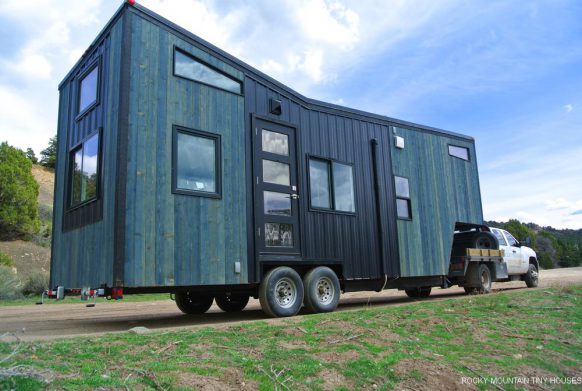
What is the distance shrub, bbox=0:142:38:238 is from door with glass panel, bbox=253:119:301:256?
26.9m

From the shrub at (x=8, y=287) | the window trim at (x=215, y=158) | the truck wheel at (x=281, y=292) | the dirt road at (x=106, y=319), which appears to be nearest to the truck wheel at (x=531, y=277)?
the dirt road at (x=106, y=319)

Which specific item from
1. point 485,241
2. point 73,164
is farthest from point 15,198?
point 485,241

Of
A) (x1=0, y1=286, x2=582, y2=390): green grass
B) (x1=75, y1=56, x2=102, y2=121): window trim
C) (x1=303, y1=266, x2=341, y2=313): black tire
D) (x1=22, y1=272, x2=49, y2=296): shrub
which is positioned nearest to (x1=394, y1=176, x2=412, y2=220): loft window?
(x1=303, y1=266, x2=341, y2=313): black tire

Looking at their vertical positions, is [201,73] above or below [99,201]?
above

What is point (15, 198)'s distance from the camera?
98.0 ft

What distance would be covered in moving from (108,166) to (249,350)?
3769mm

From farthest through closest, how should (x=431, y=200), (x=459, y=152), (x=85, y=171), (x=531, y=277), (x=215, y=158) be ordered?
1. (x=531, y=277)
2. (x=459, y=152)
3. (x=431, y=200)
4. (x=85, y=171)
5. (x=215, y=158)

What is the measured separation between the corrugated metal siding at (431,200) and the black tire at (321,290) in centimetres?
242

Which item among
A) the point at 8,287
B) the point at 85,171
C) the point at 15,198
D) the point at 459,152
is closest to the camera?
the point at 85,171

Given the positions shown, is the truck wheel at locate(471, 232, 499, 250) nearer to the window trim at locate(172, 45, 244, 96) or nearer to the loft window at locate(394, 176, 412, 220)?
the loft window at locate(394, 176, 412, 220)

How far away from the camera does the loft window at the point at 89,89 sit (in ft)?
→ 25.8

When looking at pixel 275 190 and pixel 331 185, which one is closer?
pixel 275 190

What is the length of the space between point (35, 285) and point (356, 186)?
1364cm

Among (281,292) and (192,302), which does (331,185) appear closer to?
(281,292)
